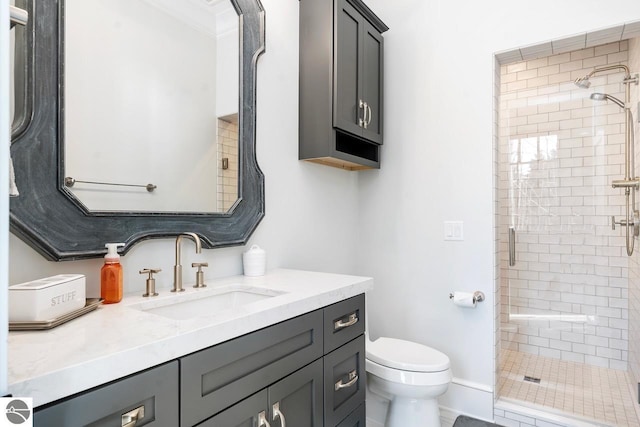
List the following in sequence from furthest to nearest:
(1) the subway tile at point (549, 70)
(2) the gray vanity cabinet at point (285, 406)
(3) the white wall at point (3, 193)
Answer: (1) the subway tile at point (549, 70)
(2) the gray vanity cabinet at point (285, 406)
(3) the white wall at point (3, 193)

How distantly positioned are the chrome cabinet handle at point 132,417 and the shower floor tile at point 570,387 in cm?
215

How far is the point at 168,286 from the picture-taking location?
1.37 meters

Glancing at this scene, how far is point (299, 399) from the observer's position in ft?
3.75

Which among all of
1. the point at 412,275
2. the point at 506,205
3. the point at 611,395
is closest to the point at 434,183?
the point at 412,275

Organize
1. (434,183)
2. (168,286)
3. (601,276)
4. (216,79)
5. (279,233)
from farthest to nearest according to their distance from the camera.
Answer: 1. (601,276)
2. (434,183)
3. (279,233)
4. (216,79)
5. (168,286)

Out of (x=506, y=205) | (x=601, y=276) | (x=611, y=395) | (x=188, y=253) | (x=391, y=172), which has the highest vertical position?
(x=391, y=172)

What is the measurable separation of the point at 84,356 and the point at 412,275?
6.50 feet

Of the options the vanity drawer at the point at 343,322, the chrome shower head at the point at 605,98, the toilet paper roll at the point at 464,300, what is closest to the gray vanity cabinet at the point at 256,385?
the vanity drawer at the point at 343,322

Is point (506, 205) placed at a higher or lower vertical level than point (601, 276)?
higher

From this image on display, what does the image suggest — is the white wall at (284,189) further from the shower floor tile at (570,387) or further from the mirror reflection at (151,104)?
the shower floor tile at (570,387)

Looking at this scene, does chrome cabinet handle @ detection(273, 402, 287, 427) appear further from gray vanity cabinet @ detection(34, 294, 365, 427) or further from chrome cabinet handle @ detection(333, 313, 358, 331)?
chrome cabinet handle @ detection(333, 313, 358, 331)

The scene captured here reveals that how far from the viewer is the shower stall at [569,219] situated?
2584 mm

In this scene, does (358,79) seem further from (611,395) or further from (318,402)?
(611,395)

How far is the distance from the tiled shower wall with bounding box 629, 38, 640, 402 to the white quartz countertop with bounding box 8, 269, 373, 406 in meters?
2.23
